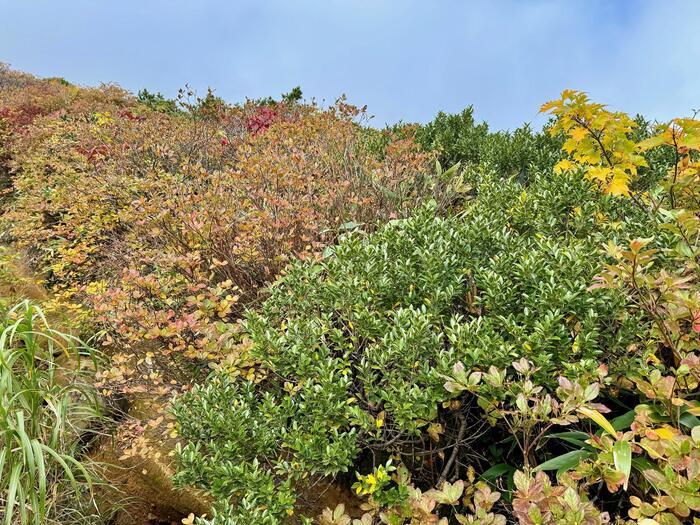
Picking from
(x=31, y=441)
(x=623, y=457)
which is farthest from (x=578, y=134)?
(x=31, y=441)

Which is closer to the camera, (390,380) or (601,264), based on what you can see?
(390,380)

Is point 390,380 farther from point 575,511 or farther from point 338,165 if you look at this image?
point 338,165

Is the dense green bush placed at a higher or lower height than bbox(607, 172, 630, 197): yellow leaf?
lower

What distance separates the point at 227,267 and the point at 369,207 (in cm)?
144

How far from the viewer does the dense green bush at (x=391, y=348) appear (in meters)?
1.83

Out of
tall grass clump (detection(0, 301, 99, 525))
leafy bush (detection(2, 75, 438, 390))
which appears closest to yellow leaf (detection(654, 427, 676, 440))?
leafy bush (detection(2, 75, 438, 390))

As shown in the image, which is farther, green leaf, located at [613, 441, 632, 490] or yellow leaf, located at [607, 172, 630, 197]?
yellow leaf, located at [607, 172, 630, 197]

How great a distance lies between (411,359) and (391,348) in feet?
0.31

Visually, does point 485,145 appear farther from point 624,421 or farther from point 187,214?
point 624,421

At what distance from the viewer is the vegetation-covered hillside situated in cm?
171

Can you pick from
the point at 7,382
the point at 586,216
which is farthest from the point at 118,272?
the point at 586,216

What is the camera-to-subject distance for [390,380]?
1872 millimetres

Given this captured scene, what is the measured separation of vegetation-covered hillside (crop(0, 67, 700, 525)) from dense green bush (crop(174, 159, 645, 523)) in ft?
0.04

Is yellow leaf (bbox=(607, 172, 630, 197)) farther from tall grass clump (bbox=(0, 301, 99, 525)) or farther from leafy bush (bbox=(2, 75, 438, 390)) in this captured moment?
tall grass clump (bbox=(0, 301, 99, 525))
